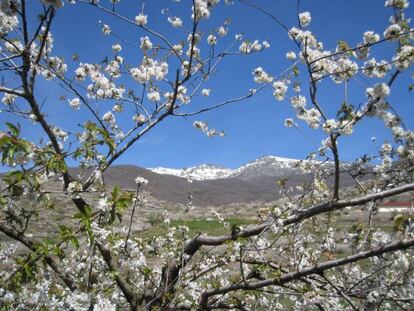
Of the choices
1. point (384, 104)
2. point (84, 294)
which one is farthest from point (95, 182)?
point (384, 104)

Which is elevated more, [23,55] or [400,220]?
[23,55]

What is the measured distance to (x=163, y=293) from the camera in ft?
11.1

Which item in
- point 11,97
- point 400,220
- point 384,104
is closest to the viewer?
point 384,104

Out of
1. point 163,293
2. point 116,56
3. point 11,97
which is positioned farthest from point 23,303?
point 116,56

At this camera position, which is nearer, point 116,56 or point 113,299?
point 113,299

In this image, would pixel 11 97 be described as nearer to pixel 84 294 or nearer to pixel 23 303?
pixel 23 303

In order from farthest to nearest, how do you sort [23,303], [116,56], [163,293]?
1. [116,56]
2. [163,293]
3. [23,303]

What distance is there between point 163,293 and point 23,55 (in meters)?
2.02

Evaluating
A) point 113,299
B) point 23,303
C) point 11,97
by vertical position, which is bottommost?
point 23,303

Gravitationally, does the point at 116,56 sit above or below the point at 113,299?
above

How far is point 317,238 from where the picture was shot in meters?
4.71

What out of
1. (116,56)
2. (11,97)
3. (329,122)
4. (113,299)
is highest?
(116,56)

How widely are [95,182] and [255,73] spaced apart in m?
2.30

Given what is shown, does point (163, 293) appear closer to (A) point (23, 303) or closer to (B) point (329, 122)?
(A) point (23, 303)
